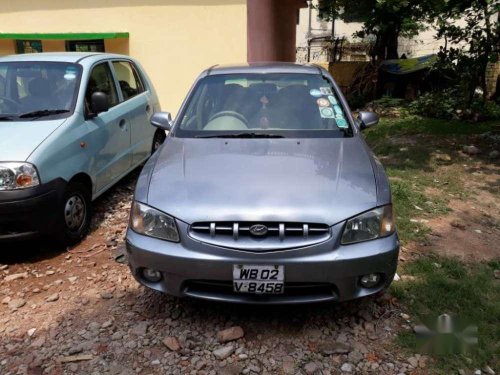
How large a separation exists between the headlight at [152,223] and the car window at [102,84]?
6.66ft

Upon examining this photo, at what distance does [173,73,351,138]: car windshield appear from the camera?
11.5 feet

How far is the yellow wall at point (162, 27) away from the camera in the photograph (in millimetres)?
8586

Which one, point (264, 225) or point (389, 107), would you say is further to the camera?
point (389, 107)

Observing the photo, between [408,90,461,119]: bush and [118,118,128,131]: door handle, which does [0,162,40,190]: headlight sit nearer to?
[118,118,128,131]: door handle

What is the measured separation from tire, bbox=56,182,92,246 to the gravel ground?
0.42 m

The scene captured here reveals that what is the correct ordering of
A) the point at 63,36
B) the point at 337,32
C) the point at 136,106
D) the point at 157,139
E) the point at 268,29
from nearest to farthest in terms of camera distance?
the point at 136,106
the point at 157,139
the point at 63,36
the point at 268,29
the point at 337,32

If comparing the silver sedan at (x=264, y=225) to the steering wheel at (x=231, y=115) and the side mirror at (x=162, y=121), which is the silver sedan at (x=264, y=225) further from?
the side mirror at (x=162, y=121)

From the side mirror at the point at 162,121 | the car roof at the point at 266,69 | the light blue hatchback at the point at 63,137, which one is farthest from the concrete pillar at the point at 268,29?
the side mirror at the point at 162,121

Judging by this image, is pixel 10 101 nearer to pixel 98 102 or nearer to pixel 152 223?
pixel 98 102

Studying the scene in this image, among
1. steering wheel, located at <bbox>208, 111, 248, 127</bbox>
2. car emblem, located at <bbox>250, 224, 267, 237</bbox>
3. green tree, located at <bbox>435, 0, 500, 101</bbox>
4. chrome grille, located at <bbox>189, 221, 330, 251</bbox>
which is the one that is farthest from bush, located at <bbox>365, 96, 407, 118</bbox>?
car emblem, located at <bbox>250, 224, 267, 237</bbox>

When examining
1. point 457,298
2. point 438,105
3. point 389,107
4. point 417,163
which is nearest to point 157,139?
point 417,163

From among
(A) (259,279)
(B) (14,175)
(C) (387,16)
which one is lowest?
(A) (259,279)

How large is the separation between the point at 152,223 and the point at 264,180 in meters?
0.71

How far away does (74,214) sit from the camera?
3.88 m
